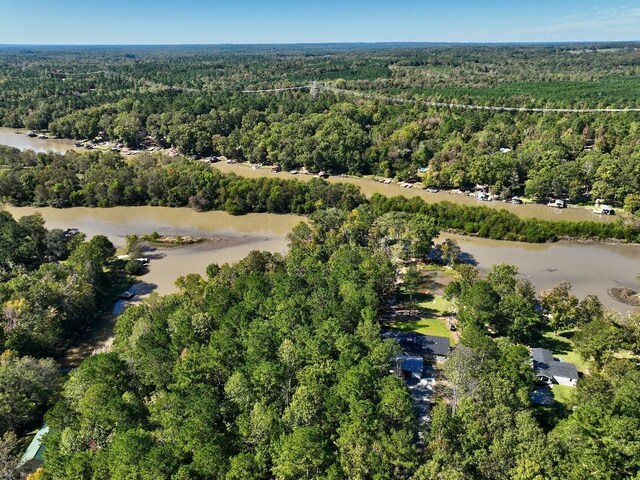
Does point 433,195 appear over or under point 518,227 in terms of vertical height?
under

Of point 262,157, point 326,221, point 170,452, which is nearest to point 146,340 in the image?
point 170,452

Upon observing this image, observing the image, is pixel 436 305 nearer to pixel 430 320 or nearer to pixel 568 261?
pixel 430 320

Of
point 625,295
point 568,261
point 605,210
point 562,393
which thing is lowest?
point 562,393

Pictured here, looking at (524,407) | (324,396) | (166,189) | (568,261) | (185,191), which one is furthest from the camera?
(166,189)

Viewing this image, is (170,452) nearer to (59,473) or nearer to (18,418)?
(59,473)

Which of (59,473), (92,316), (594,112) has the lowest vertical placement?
(92,316)

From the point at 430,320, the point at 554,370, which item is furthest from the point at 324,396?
the point at 430,320
